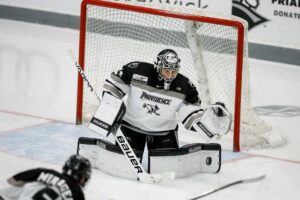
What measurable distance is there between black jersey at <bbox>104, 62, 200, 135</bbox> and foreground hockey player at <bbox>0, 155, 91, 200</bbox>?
77.4 inches

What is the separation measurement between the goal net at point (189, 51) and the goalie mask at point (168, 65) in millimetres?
926

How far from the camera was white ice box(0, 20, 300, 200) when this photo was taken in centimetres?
640

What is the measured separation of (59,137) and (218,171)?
4.67 ft

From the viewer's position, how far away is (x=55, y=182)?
454cm

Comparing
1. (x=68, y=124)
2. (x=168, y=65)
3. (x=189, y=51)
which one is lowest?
(x=68, y=124)

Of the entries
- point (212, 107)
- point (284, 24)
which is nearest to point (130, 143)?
point (212, 107)

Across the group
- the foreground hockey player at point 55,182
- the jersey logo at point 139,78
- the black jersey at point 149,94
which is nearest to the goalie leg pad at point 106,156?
the black jersey at point 149,94

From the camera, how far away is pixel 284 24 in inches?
403

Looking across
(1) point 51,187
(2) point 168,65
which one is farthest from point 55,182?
(2) point 168,65

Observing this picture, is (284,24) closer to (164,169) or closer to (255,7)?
(255,7)

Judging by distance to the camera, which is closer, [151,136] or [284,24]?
[151,136]

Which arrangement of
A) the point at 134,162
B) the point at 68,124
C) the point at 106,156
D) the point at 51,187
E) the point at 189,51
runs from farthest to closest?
the point at 189,51
the point at 68,124
the point at 106,156
the point at 134,162
the point at 51,187

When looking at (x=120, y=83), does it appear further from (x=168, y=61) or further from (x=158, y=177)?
(x=158, y=177)

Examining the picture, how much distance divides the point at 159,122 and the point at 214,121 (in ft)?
1.32
